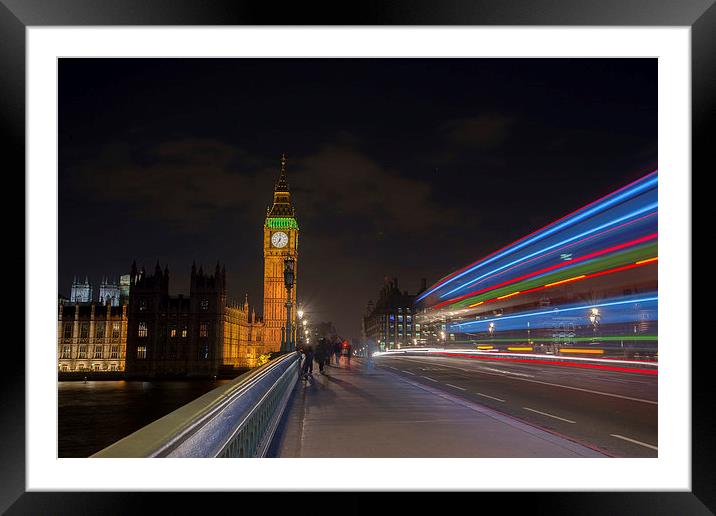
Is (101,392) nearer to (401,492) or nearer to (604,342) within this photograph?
(604,342)

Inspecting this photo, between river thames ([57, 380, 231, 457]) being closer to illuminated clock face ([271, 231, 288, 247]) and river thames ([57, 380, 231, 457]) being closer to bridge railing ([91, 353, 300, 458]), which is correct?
illuminated clock face ([271, 231, 288, 247])

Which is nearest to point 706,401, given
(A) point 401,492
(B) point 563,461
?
(B) point 563,461

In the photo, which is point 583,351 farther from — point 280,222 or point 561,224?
point 280,222

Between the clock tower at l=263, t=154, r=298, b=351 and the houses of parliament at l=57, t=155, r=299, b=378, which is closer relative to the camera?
the houses of parliament at l=57, t=155, r=299, b=378

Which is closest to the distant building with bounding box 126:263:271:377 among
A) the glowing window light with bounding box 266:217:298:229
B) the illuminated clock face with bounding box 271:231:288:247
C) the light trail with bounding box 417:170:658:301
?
the illuminated clock face with bounding box 271:231:288:247

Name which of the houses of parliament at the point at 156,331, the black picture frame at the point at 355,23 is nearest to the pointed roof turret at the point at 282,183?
the houses of parliament at the point at 156,331

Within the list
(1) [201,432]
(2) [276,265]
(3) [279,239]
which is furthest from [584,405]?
(3) [279,239]

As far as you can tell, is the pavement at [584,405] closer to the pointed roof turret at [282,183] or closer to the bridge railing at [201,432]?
the bridge railing at [201,432]
